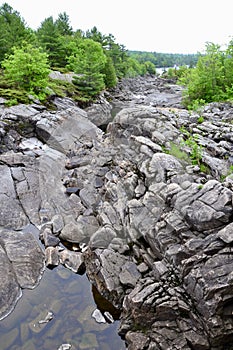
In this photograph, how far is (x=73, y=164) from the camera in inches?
922

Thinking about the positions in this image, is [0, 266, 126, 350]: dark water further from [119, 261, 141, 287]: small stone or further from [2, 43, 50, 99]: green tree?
[2, 43, 50, 99]: green tree

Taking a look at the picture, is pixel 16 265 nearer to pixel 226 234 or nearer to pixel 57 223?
pixel 57 223

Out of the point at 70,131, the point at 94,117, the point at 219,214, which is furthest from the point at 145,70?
the point at 219,214

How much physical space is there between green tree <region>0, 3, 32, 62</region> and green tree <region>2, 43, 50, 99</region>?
9068 millimetres

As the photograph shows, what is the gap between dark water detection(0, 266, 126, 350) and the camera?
10.8 meters

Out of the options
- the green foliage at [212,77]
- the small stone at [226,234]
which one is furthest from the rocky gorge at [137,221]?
the green foliage at [212,77]

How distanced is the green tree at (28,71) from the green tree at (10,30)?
9068mm

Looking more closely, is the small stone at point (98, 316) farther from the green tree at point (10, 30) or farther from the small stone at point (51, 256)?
the green tree at point (10, 30)

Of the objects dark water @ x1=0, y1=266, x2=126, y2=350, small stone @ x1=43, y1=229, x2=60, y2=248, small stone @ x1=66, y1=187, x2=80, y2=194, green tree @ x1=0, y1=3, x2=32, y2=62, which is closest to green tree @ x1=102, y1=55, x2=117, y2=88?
green tree @ x1=0, y1=3, x2=32, y2=62

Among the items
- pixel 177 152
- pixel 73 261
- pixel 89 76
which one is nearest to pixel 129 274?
pixel 73 261

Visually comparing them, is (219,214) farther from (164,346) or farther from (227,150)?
(227,150)

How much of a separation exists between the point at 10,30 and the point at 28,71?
16.6 m

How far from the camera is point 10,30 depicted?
42594 millimetres

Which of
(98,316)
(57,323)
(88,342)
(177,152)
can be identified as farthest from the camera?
(177,152)
